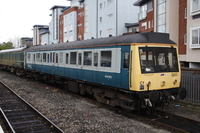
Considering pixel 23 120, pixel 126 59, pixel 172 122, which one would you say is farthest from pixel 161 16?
pixel 23 120

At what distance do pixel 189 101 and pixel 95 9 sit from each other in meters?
28.7

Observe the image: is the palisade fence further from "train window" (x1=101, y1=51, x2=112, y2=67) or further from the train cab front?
"train window" (x1=101, y1=51, x2=112, y2=67)

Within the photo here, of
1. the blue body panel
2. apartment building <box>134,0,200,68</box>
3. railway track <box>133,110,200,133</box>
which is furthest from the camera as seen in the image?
apartment building <box>134,0,200,68</box>

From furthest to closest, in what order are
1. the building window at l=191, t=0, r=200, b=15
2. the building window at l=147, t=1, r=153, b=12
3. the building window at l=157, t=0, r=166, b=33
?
the building window at l=147, t=1, r=153, b=12
the building window at l=157, t=0, r=166, b=33
the building window at l=191, t=0, r=200, b=15

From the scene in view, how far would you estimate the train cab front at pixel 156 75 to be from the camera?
7609 mm

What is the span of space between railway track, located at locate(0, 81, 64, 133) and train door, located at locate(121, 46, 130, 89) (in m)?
2.92

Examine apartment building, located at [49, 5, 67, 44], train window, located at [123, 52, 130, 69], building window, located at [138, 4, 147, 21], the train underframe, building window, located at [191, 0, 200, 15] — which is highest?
apartment building, located at [49, 5, 67, 44]

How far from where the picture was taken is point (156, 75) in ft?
26.2

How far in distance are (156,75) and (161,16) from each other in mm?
16043

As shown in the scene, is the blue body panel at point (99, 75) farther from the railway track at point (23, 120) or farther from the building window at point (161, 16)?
the building window at point (161, 16)

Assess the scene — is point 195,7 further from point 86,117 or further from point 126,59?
point 86,117

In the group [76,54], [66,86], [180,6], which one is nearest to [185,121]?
[76,54]

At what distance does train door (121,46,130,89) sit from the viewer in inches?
311

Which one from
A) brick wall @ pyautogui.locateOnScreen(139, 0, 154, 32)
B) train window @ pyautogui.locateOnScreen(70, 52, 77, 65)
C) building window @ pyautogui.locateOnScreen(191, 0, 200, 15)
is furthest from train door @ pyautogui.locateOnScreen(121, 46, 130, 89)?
brick wall @ pyautogui.locateOnScreen(139, 0, 154, 32)
